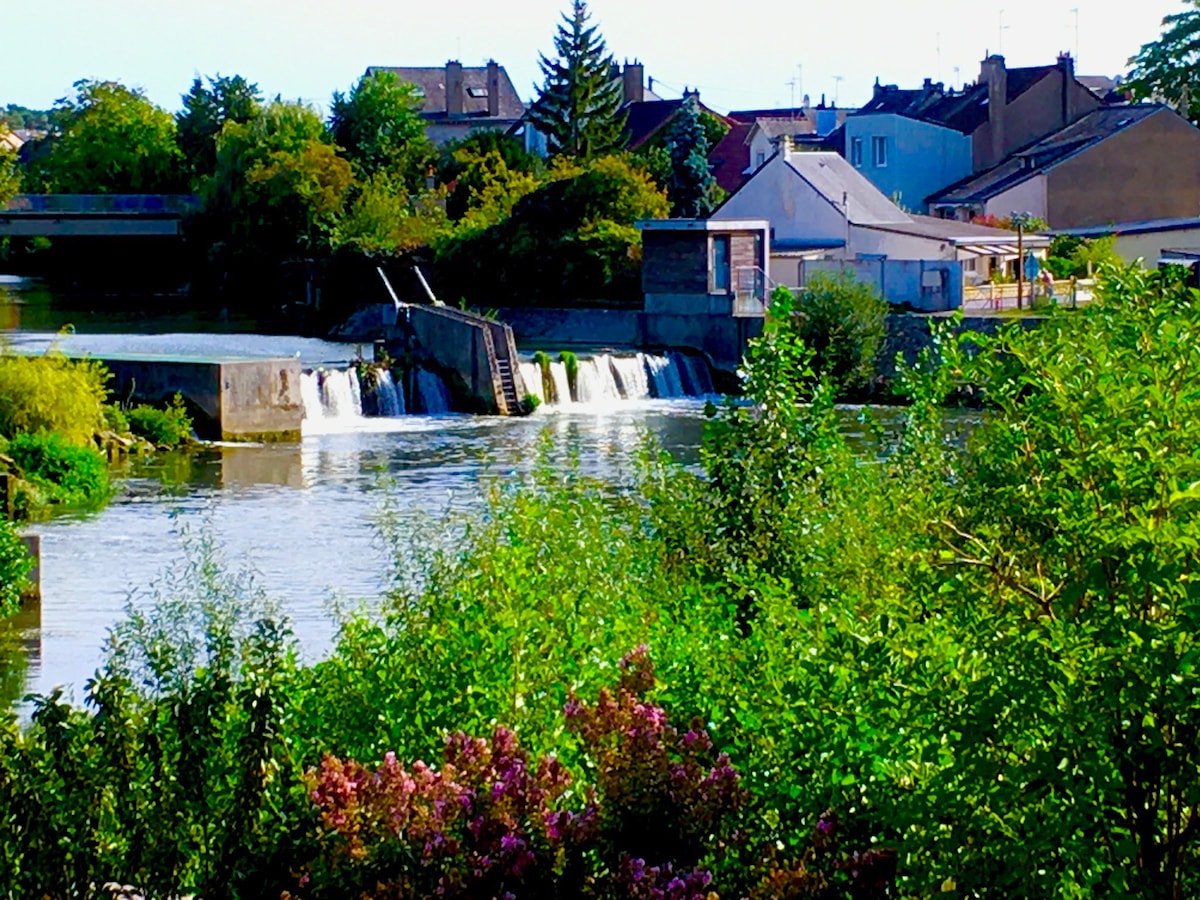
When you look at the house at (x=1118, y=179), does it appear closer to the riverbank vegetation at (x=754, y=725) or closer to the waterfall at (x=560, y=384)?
the waterfall at (x=560, y=384)

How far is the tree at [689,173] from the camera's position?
233ft

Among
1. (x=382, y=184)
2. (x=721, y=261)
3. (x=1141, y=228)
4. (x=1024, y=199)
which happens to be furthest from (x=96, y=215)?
(x=1141, y=228)

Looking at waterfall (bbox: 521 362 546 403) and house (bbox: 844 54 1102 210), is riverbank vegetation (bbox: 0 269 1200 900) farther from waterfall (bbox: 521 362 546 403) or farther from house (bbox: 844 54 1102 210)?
house (bbox: 844 54 1102 210)

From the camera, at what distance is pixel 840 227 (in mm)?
56656

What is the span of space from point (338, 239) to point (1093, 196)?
2446cm

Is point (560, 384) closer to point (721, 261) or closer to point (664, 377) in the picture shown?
point (664, 377)

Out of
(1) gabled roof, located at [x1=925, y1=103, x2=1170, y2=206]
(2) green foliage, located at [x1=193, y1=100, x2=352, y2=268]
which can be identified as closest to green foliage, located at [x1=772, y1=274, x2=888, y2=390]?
(1) gabled roof, located at [x1=925, y1=103, x2=1170, y2=206]

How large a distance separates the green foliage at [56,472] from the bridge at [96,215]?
5190 cm

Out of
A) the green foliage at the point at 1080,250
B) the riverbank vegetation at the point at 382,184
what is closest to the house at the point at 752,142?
the riverbank vegetation at the point at 382,184

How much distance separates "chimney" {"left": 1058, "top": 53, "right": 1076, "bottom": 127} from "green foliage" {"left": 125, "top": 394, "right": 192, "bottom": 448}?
44477mm

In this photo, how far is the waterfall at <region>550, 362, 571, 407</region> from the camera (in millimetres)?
41781

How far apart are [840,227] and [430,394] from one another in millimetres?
19372

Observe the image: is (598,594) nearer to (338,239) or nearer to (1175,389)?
(1175,389)

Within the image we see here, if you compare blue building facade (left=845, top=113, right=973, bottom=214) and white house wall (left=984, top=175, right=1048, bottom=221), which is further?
blue building facade (left=845, top=113, right=973, bottom=214)
